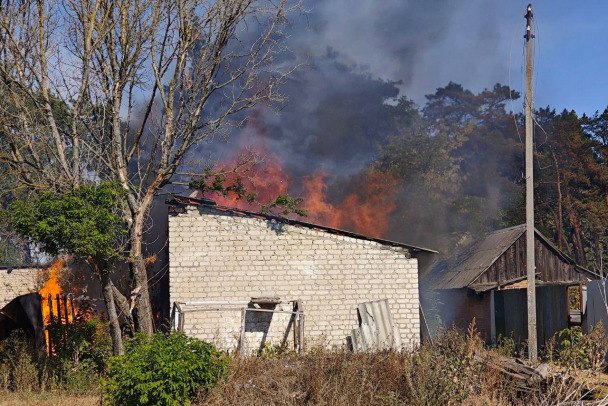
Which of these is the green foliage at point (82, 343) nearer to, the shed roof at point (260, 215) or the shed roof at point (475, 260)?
the shed roof at point (260, 215)

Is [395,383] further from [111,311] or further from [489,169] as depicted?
[489,169]

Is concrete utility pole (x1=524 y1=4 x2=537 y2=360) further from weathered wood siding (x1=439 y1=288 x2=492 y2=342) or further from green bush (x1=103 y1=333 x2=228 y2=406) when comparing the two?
green bush (x1=103 y1=333 x2=228 y2=406)

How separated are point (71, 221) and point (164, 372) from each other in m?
3.94

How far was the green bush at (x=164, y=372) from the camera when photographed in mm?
11000

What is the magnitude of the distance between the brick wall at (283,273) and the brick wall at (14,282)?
801cm

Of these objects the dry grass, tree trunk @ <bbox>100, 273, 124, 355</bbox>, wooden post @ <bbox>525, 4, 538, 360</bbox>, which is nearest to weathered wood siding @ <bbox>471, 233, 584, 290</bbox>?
wooden post @ <bbox>525, 4, 538, 360</bbox>

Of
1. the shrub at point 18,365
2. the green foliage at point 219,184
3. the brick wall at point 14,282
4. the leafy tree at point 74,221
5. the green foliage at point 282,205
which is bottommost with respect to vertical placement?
the shrub at point 18,365

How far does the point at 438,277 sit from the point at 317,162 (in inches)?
272

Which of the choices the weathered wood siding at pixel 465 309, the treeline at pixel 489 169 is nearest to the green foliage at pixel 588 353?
the weathered wood siding at pixel 465 309

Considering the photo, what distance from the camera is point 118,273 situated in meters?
19.4

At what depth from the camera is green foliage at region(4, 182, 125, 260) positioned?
13461mm

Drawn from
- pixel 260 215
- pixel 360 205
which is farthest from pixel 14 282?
pixel 360 205

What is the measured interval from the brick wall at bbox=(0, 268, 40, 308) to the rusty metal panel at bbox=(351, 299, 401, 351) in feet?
37.2

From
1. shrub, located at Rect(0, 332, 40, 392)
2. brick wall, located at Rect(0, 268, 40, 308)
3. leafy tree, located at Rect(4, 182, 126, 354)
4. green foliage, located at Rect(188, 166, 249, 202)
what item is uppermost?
green foliage, located at Rect(188, 166, 249, 202)
